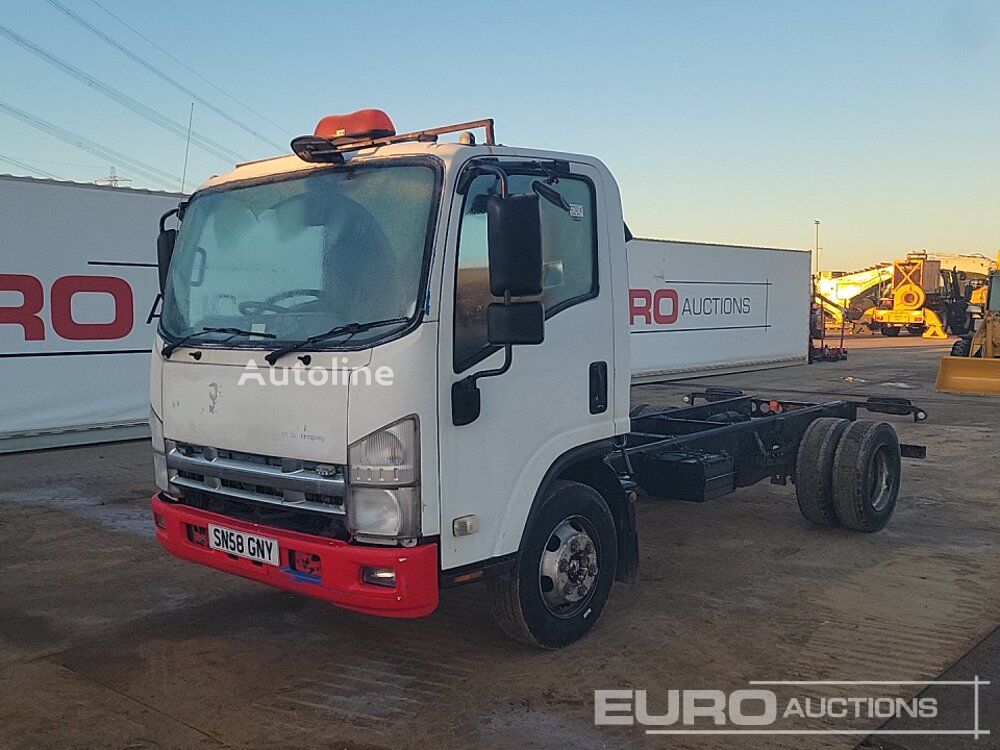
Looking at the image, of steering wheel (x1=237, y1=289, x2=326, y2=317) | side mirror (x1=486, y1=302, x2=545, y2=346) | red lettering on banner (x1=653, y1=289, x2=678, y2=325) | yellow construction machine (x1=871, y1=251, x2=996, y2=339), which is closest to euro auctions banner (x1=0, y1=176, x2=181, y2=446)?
steering wheel (x1=237, y1=289, x2=326, y2=317)

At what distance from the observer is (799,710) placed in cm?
395

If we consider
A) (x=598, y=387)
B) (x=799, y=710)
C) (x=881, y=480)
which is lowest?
→ (x=799, y=710)

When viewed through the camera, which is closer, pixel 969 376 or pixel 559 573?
pixel 559 573

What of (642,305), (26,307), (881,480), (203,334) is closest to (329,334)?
(203,334)

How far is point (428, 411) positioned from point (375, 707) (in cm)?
137

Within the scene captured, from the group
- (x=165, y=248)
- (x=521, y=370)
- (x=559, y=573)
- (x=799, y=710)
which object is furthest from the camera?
(x=165, y=248)

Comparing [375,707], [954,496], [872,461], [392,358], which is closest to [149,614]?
[375,707]

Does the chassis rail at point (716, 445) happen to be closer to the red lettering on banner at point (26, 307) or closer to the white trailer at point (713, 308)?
the red lettering on banner at point (26, 307)

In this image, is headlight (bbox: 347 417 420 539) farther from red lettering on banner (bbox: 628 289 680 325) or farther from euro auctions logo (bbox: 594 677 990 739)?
red lettering on banner (bbox: 628 289 680 325)

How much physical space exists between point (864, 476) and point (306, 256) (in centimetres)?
461

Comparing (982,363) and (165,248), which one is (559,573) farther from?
(982,363)

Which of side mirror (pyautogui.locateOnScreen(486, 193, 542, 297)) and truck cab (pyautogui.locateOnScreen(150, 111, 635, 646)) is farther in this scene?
truck cab (pyautogui.locateOnScreen(150, 111, 635, 646))

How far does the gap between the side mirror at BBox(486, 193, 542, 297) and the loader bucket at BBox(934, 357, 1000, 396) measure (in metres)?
15.5

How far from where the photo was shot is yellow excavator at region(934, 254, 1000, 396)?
1656 cm
